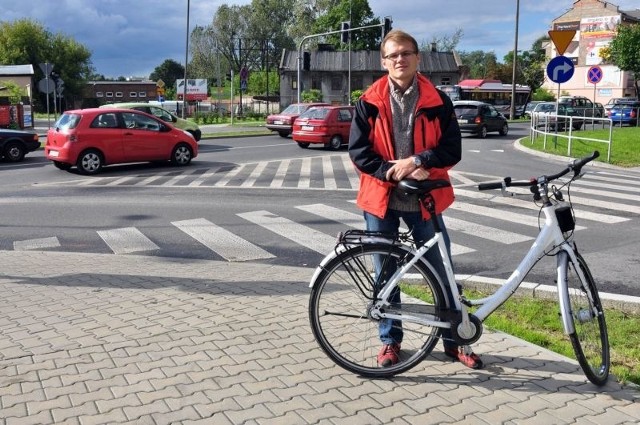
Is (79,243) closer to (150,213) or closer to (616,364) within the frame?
(150,213)

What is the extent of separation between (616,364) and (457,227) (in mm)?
5414

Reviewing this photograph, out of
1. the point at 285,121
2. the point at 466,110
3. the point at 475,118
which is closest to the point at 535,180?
the point at 475,118

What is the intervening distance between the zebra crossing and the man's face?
4.28m

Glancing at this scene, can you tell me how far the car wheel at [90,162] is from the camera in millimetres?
17422

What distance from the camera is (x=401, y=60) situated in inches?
163

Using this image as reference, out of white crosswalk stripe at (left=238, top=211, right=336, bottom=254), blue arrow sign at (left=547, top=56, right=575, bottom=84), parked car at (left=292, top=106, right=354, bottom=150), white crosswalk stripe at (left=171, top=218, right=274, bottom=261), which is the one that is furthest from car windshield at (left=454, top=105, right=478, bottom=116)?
white crosswalk stripe at (left=171, top=218, right=274, bottom=261)

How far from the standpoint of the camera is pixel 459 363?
4.43m

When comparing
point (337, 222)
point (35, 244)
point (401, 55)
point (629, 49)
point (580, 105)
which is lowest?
point (35, 244)

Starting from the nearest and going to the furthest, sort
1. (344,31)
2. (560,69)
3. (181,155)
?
1. (181,155)
2. (560,69)
3. (344,31)

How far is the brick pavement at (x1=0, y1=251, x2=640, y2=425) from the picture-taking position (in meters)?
3.70

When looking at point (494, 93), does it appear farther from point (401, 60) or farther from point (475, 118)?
point (401, 60)

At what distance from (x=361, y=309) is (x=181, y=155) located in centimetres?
1564

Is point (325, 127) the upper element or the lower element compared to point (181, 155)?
upper

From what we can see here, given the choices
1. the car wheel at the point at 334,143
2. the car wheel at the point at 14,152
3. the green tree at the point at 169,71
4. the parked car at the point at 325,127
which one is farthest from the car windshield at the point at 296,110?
the green tree at the point at 169,71
